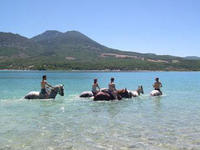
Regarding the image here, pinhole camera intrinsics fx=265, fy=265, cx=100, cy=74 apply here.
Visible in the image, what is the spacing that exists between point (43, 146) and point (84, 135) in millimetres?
2063

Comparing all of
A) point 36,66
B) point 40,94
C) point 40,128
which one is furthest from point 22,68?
point 40,128

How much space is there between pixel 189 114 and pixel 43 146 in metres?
9.80

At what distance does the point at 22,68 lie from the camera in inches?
7751

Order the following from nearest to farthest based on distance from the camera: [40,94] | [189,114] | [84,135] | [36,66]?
[84,135]
[189,114]
[40,94]
[36,66]

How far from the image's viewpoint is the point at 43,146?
9711 millimetres

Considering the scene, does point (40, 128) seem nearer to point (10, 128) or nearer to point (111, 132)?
point (10, 128)

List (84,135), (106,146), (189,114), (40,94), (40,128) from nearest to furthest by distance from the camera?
(106,146) → (84,135) → (40,128) → (189,114) → (40,94)

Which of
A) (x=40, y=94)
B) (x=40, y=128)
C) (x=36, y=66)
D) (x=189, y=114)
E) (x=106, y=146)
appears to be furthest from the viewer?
(x=36, y=66)

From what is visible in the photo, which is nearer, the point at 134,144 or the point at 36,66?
the point at 134,144

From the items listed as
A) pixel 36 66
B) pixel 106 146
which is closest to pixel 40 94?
pixel 106 146

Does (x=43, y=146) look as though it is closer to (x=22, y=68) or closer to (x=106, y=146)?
(x=106, y=146)

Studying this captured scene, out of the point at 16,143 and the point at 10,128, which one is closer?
the point at 16,143

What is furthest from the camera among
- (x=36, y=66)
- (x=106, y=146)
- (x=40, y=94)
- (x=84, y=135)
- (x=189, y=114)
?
(x=36, y=66)

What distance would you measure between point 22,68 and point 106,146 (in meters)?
196
